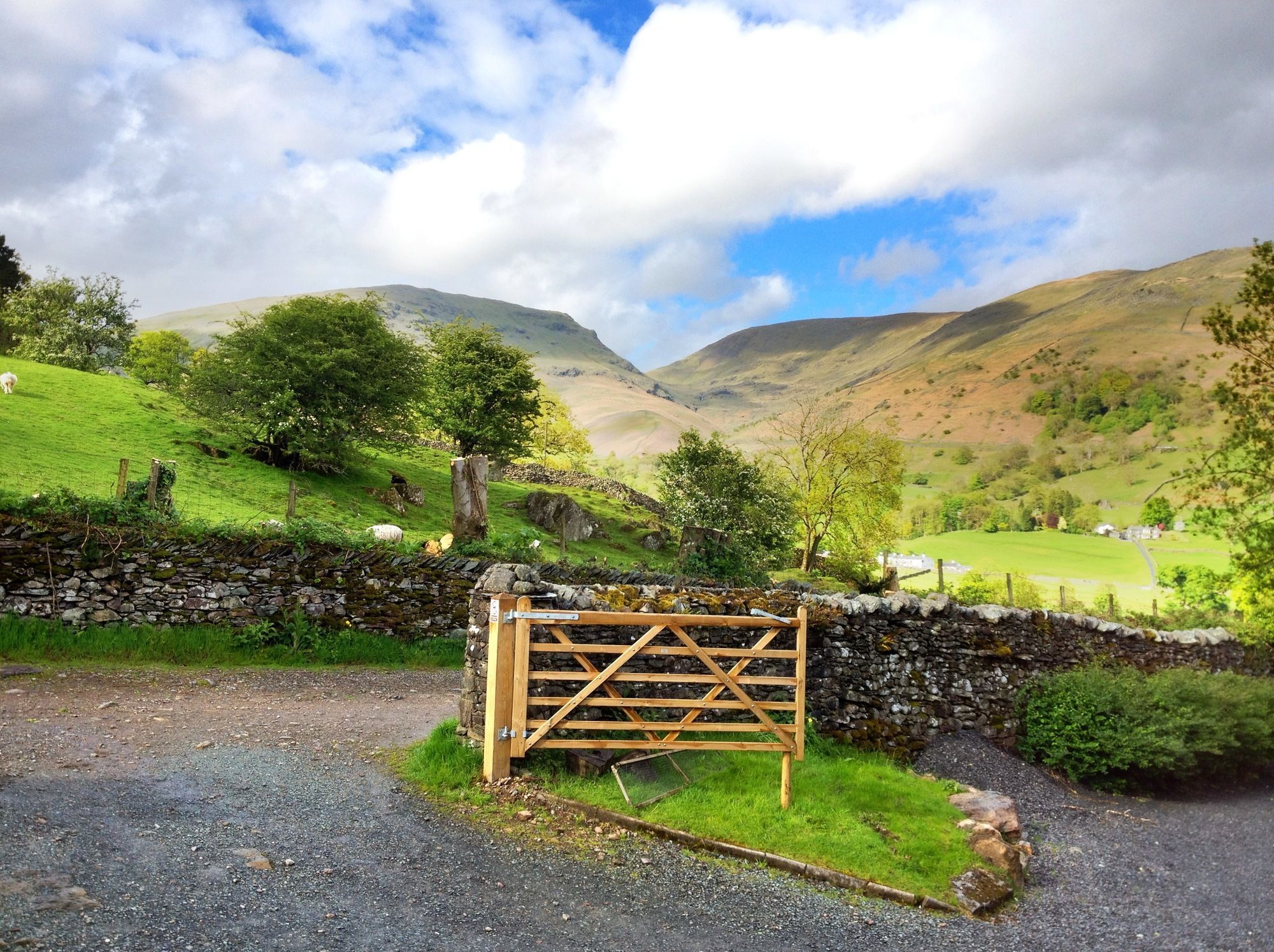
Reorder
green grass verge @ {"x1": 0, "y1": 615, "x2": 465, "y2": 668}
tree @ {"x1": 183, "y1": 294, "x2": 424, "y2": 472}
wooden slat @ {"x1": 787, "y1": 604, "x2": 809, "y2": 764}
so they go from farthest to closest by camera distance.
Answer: tree @ {"x1": 183, "y1": 294, "x2": 424, "y2": 472}, green grass verge @ {"x1": 0, "y1": 615, "x2": 465, "y2": 668}, wooden slat @ {"x1": 787, "y1": 604, "x2": 809, "y2": 764}

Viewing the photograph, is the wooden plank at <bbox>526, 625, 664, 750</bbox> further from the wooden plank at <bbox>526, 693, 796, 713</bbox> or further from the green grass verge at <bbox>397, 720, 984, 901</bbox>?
the green grass verge at <bbox>397, 720, 984, 901</bbox>

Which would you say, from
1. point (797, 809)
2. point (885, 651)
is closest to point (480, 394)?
point (885, 651)

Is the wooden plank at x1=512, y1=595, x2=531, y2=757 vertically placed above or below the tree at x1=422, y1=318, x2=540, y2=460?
below

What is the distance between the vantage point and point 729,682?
690 centimetres

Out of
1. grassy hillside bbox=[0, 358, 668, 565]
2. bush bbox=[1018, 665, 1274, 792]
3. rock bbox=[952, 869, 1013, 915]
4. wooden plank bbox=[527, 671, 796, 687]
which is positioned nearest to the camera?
rock bbox=[952, 869, 1013, 915]

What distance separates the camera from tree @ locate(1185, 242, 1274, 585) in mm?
17094

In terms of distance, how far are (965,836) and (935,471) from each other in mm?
124651

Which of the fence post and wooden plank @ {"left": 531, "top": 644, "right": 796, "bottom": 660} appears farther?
the fence post

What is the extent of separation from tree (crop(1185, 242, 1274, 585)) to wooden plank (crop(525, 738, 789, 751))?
16.6 metres

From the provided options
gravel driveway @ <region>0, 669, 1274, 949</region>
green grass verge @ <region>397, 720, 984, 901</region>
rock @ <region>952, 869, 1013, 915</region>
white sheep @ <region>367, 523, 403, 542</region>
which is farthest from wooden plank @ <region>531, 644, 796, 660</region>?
white sheep @ <region>367, 523, 403, 542</region>

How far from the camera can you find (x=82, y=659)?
32.8 feet

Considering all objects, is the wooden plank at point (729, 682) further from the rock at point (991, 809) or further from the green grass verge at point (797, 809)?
the rock at point (991, 809)

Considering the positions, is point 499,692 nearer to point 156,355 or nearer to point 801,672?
point 801,672

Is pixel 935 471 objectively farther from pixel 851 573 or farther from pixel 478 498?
pixel 478 498
